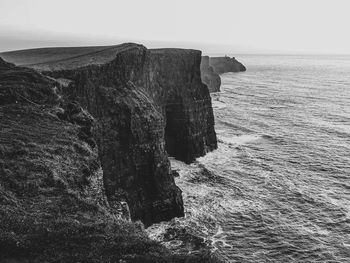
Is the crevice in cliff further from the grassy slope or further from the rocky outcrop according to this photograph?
the rocky outcrop

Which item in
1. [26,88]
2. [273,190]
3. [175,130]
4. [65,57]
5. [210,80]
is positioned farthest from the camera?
[210,80]

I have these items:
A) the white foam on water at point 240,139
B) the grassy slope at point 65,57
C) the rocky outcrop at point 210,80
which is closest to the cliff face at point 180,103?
the white foam on water at point 240,139

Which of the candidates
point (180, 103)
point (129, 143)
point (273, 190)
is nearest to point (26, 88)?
point (129, 143)

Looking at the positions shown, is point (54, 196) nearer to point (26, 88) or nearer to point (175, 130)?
point (26, 88)

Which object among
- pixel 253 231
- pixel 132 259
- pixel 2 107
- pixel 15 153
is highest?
pixel 2 107

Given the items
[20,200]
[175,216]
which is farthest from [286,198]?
[20,200]

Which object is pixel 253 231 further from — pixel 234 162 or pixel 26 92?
pixel 26 92
